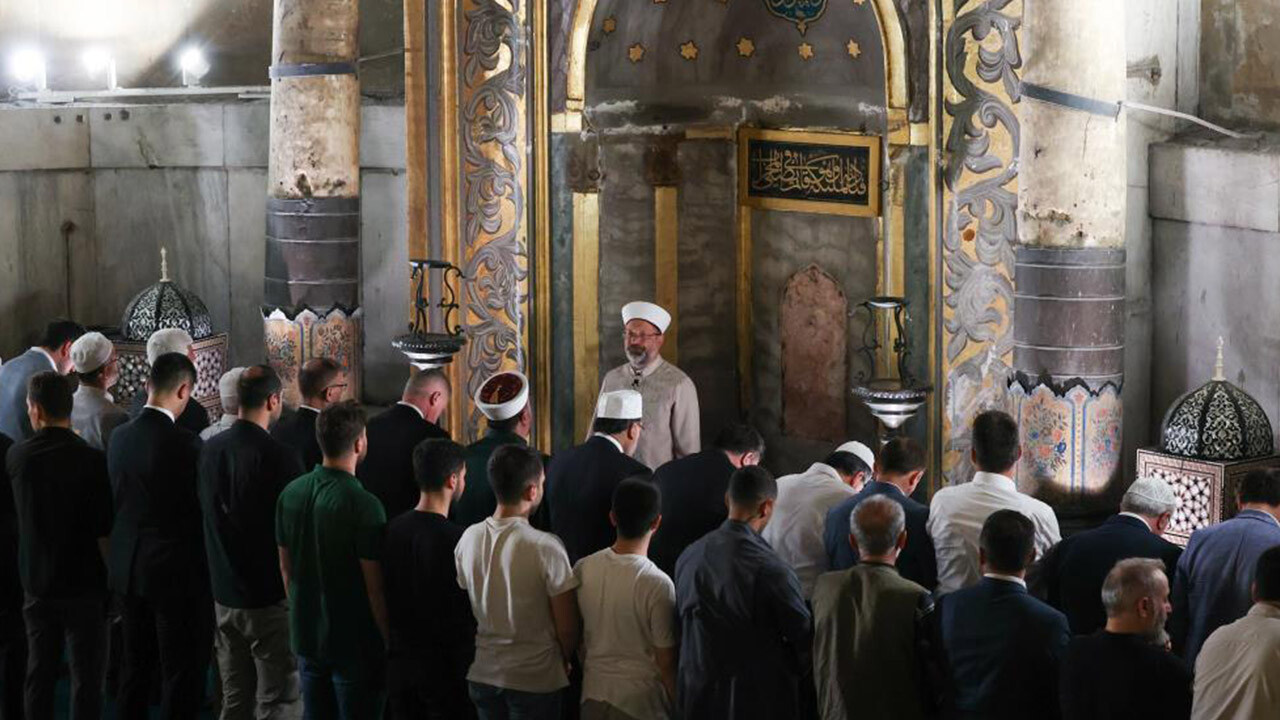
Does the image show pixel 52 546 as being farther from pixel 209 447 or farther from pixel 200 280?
pixel 200 280

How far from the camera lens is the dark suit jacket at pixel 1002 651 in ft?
16.5

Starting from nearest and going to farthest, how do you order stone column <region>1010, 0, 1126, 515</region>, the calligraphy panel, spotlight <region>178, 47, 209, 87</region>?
stone column <region>1010, 0, 1126, 515</region> < the calligraphy panel < spotlight <region>178, 47, 209, 87</region>

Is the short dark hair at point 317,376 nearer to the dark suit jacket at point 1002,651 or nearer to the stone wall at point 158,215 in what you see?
the dark suit jacket at point 1002,651

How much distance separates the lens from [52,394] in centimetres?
666

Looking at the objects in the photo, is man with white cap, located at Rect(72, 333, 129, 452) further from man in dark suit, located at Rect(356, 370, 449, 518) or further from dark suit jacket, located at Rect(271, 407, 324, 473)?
man in dark suit, located at Rect(356, 370, 449, 518)

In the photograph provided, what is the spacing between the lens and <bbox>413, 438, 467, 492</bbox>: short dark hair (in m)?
5.75

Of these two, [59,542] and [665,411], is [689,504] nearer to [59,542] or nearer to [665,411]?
[665,411]

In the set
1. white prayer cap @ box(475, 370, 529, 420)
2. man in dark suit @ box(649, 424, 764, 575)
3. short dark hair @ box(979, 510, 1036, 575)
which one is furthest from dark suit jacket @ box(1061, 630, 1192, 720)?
white prayer cap @ box(475, 370, 529, 420)

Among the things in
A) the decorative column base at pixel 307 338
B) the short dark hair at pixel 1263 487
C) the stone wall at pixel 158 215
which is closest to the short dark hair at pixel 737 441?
the short dark hair at pixel 1263 487

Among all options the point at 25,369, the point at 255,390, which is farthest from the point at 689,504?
the point at 25,369

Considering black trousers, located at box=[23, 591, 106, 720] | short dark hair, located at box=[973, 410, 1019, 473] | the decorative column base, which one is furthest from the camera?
the decorative column base

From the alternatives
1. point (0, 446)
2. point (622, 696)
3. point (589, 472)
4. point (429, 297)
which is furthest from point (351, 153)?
point (622, 696)

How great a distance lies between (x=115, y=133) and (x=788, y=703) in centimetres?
662

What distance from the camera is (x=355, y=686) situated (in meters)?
6.18
